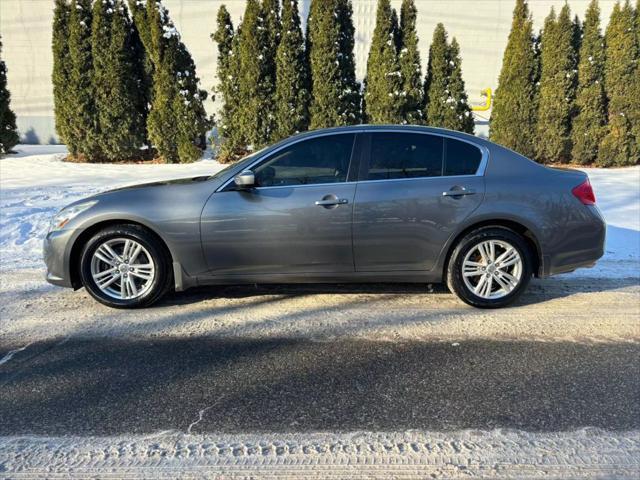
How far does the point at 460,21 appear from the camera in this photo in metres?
19.5

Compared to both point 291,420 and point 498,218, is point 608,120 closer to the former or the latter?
point 498,218

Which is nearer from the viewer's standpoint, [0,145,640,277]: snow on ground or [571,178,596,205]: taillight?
[571,178,596,205]: taillight

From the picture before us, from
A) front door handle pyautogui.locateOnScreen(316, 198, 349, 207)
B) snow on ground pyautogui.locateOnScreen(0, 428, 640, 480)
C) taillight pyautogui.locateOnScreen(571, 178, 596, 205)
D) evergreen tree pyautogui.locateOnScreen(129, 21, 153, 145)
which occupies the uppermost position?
evergreen tree pyautogui.locateOnScreen(129, 21, 153, 145)

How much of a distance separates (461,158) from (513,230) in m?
0.80

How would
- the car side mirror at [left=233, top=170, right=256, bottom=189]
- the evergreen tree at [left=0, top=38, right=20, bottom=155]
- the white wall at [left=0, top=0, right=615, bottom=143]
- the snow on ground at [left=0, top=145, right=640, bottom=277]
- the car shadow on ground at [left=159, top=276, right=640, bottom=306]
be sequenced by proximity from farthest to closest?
the white wall at [left=0, top=0, right=615, bottom=143] < the evergreen tree at [left=0, top=38, right=20, bottom=155] < the snow on ground at [left=0, top=145, right=640, bottom=277] < the car shadow on ground at [left=159, top=276, right=640, bottom=306] < the car side mirror at [left=233, top=170, right=256, bottom=189]

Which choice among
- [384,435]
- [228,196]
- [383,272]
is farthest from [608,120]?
[384,435]

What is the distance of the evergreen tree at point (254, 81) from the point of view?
1155 centimetres

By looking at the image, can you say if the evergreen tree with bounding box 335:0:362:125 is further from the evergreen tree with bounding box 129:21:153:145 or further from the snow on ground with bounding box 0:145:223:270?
the evergreen tree with bounding box 129:21:153:145

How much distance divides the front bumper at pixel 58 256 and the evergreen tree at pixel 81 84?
30.4ft

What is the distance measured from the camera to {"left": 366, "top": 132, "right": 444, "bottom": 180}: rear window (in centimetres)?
405

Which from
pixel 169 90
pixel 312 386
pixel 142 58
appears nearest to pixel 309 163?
pixel 312 386

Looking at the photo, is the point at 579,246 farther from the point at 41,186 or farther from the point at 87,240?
the point at 41,186

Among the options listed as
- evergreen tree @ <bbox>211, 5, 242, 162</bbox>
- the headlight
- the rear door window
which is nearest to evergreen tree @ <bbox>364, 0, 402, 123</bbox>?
evergreen tree @ <bbox>211, 5, 242, 162</bbox>

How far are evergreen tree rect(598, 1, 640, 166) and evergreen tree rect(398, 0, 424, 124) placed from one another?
16.1 ft
